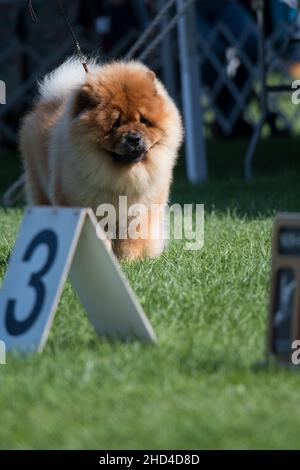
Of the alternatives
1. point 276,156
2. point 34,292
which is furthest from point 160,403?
point 276,156

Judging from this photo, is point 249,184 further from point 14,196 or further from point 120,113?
point 120,113

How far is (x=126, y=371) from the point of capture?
2523 mm

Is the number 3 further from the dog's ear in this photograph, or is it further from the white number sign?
the dog's ear

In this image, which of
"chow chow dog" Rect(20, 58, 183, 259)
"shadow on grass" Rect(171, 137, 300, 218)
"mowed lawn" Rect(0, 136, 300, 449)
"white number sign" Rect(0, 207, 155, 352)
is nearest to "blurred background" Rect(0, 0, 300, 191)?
"shadow on grass" Rect(171, 137, 300, 218)

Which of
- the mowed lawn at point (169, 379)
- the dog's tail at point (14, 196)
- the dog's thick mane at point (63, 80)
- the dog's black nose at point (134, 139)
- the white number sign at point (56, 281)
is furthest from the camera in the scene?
the dog's tail at point (14, 196)

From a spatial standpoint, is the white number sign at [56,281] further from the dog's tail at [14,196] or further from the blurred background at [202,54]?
the blurred background at [202,54]

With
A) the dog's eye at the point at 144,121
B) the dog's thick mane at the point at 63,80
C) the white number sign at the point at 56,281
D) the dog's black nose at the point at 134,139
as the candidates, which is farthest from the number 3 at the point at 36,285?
the dog's thick mane at the point at 63,80

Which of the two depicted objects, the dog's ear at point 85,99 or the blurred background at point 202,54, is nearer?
the dog's ear at point 85,99

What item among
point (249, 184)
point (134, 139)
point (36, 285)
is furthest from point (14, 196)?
point (36, 285)

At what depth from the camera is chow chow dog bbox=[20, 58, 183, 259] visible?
383 cm

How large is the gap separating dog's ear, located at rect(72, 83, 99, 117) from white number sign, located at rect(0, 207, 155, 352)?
1.12 m

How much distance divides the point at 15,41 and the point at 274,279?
8.52 meters

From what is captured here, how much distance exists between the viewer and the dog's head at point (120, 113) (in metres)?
3.81

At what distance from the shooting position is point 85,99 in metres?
3.88
